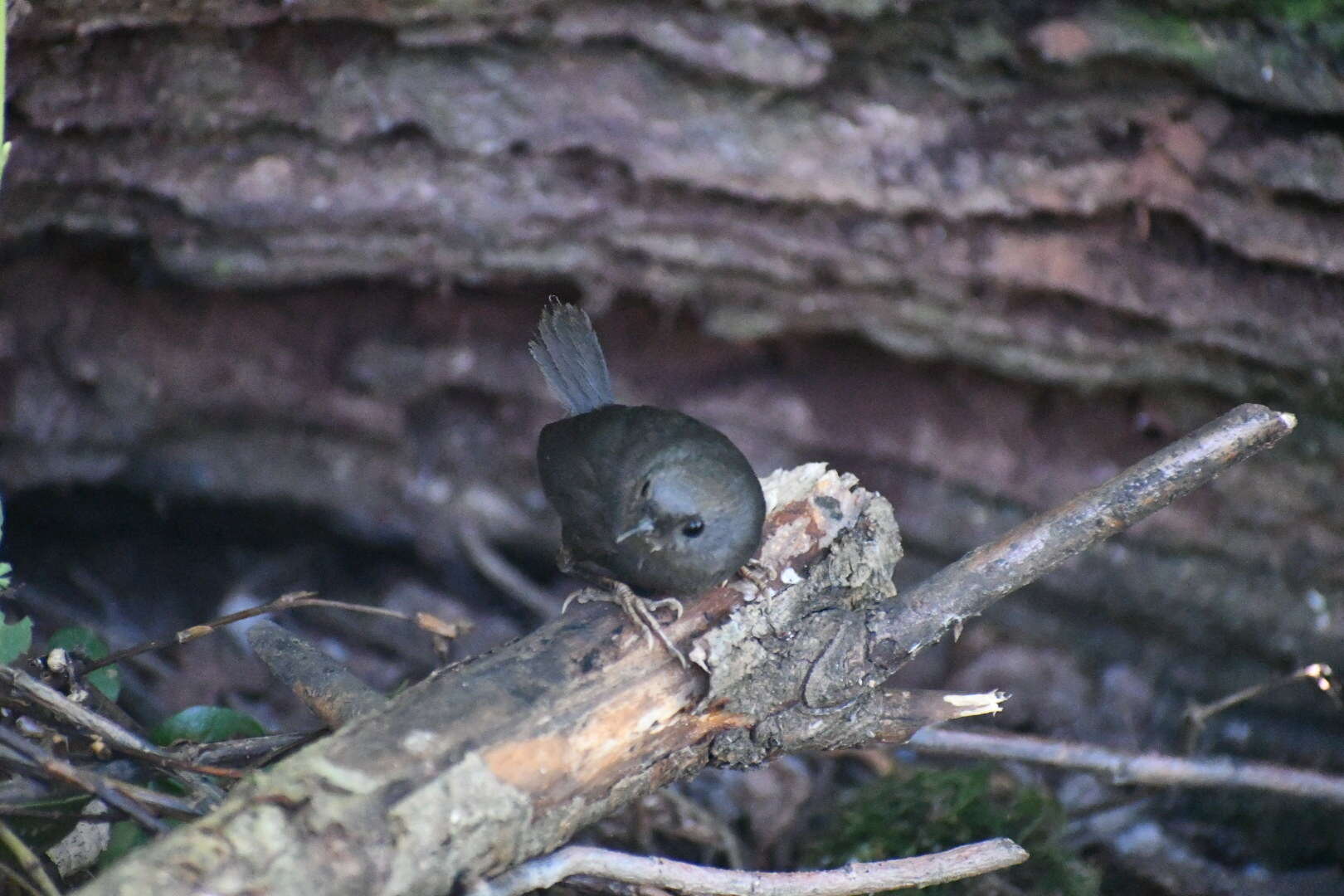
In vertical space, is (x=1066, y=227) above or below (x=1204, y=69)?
below

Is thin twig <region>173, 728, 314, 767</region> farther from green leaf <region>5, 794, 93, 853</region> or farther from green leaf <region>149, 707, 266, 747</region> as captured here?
green leaf <region>5, 794, 93, 853</region>

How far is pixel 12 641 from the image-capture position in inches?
85.7

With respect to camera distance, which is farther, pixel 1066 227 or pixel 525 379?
pixel 525 379

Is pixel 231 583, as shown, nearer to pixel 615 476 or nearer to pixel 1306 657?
pixel 615 476

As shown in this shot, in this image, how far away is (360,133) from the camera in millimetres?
3439

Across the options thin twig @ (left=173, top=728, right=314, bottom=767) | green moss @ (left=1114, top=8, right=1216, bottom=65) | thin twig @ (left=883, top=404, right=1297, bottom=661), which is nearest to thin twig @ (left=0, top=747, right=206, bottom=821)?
thin twig @ (left=173, top=728, right=314, bottom=767)

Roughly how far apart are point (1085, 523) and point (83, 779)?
73.1 inches

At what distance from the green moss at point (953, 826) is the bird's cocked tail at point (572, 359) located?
130 cm

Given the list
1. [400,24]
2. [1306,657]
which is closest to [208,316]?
[400,24]

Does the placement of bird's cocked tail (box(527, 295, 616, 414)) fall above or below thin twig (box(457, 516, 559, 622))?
above

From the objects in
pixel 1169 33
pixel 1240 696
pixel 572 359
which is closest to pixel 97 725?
pixel 572 359

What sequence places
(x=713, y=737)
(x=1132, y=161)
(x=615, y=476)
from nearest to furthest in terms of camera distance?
(x=713, y=737), (x=615, y=476), (x=1132, y=161)

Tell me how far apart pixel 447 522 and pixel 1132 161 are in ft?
8.26

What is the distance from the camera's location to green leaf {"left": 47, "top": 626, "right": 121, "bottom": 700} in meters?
2.60
